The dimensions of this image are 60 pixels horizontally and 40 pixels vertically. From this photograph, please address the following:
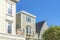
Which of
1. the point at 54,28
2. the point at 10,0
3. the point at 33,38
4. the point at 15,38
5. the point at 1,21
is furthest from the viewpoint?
the point at 33,38

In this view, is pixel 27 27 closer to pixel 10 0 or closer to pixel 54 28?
pixel 54 28

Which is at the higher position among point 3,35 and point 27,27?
point 27,27

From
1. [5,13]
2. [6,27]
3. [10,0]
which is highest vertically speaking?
[10,0]

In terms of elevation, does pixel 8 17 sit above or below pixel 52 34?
above

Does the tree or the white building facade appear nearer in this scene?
the white building facade

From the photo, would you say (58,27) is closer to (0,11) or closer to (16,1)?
(16,1)

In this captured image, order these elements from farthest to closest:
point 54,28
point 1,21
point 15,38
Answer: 1. point 54,28
2. point 1,21
3. point 15,38

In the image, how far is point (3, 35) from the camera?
64.3 feet

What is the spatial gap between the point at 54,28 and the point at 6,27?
10.4 metres

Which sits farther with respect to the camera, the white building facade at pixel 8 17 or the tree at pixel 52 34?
the tree at pixel 52 34

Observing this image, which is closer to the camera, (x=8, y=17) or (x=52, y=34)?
(x=8, y=17)

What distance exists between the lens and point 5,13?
23.7 meters

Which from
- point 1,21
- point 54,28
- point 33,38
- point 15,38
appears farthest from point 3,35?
point 33,38

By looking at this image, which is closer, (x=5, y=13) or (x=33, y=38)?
(x=5, y=13)
